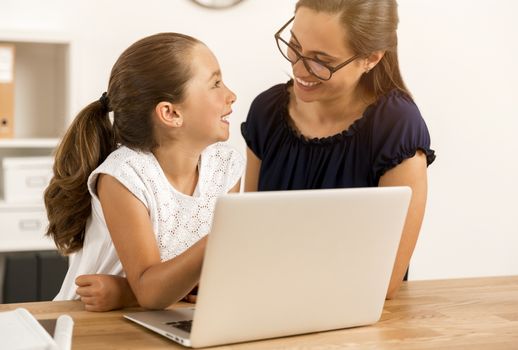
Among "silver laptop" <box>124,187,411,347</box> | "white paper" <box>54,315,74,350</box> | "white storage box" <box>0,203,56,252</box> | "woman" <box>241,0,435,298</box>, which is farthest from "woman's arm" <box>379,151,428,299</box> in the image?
"white storage box" <box>0,203,56,252</box>

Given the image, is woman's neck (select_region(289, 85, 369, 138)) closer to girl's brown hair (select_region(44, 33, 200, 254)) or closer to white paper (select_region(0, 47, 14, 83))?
girl's brown hair (select_region(44, 33, 200, 254))

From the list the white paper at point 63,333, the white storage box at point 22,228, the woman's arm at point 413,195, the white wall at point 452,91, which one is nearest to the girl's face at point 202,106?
the woman's arm at point 413,195

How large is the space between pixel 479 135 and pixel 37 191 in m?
2.18

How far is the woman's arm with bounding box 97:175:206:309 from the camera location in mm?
1291

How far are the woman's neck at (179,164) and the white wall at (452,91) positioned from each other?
1989 mm

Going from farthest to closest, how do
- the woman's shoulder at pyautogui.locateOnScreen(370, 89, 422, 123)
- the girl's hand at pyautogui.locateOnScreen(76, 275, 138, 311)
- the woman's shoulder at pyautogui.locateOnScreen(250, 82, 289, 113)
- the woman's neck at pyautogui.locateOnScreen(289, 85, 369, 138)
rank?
1. the woman's shoulder at pyautogui.locateOnScreen(250, 82, 289, 113)
2. the woman's neck at pyautogui.locateOnScreen(289, 85, 369, 138)
3. the woman's shoulder at pyautogui.locateOnScreen(370, 89, 422, 123)
4. the girl's hand at pyautogui.locateOnScreen(76, 275, 138, 311)

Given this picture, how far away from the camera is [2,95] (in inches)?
123

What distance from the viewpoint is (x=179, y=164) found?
167 cm

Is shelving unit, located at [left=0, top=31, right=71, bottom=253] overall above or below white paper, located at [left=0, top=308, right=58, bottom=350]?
below

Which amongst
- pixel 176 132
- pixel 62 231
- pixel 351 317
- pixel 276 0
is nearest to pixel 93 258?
pixel 62 231

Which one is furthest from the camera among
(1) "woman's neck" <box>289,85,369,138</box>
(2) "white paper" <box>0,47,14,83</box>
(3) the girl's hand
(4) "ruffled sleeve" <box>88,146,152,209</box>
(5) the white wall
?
(5) the white wall

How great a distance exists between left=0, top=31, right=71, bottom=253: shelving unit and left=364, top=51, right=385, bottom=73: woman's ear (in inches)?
69.0

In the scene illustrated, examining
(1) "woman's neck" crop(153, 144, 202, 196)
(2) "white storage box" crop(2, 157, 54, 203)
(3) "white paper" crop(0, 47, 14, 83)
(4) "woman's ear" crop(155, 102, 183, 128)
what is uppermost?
(4) "woman's ear" crop(155, 102, 183, 128)

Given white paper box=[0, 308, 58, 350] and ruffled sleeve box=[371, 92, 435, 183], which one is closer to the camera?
Answer: white paper box=[0, 308, 58, 350]
